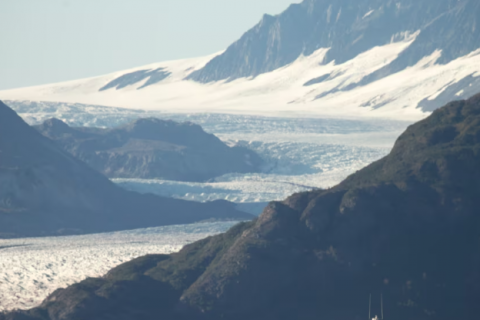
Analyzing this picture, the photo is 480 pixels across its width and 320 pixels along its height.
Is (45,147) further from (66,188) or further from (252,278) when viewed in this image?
(252,278)

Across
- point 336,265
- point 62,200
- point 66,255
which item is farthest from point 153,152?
point 336,265

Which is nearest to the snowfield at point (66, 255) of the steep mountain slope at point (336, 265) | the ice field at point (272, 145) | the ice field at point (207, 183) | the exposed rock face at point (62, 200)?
the ice field at point (207, 183)

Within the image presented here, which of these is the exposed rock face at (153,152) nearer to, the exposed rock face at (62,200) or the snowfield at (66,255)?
the exposed rock face at (62,200)

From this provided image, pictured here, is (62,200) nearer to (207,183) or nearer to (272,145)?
(207,183)

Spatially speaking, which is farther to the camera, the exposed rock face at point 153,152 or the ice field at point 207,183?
the exposed rock face at point 153,152

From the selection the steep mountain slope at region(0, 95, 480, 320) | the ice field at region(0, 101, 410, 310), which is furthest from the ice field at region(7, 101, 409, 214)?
the steep mountain slope at region(0, 95, 480, 320)

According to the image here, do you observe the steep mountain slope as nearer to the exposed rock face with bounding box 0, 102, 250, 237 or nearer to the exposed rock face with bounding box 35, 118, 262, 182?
the exposed rock face with bounding box 0, 102, 250, 237
